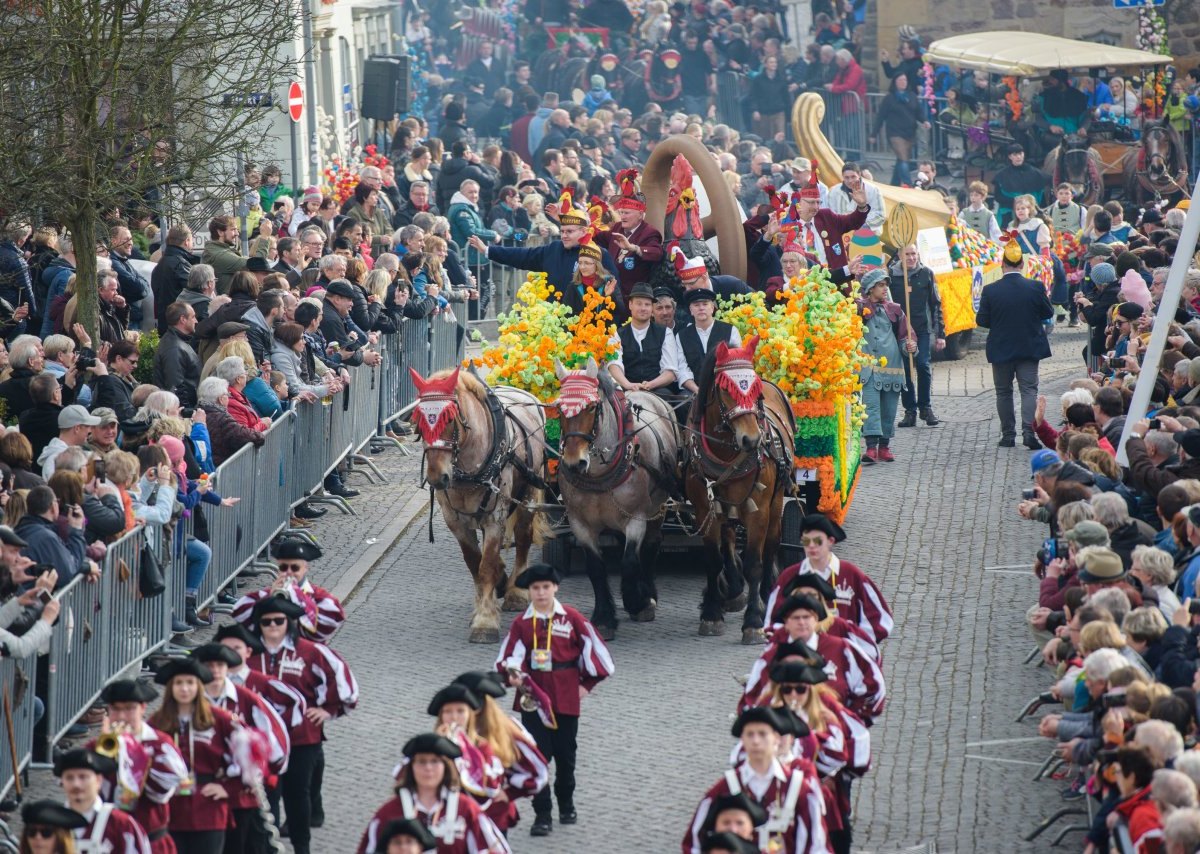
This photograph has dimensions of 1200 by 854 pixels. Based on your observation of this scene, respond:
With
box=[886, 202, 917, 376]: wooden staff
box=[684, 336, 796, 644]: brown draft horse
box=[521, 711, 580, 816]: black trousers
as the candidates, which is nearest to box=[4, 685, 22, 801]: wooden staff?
box=[521, 711, 580, 816]: black trousers

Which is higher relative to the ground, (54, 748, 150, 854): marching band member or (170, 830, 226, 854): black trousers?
(54, 748, 150, 854): marching band member

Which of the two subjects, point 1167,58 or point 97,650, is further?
point 1167,58

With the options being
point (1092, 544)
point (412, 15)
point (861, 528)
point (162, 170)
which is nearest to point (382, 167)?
point (162, 170)

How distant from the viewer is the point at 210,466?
14.8 metres

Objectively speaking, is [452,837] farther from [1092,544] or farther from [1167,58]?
[1167,58]

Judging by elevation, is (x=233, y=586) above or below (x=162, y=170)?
below

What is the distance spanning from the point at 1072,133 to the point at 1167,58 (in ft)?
5.73

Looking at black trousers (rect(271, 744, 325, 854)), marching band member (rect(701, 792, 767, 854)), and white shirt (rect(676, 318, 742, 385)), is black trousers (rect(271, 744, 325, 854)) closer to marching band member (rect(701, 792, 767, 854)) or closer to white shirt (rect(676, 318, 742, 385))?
marching band member (rect(701, 792, 767, 854))

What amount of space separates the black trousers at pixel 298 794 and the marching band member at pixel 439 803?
193 centimetres

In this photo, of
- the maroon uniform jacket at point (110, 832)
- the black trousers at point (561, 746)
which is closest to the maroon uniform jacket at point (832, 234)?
the black trousers at point (561, 746)

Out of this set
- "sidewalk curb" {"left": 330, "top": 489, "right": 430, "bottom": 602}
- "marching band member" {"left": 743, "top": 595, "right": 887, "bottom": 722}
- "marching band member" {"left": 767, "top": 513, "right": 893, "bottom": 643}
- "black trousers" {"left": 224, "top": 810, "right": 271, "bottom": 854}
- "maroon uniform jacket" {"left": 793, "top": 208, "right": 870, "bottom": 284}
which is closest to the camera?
"black trousers" {"left": 224, "top": 810, "right": 271, "bottom": 854}

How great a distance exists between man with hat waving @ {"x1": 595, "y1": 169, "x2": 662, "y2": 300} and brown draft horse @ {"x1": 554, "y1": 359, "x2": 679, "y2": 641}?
2.05m

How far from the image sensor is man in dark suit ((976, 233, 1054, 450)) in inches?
794

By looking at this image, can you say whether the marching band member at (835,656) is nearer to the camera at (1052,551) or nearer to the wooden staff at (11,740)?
the camera at (1052,551)
